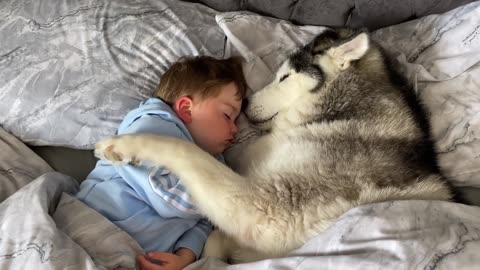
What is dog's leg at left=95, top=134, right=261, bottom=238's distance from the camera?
1.82 meters

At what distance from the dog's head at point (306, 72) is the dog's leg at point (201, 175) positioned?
1.79ft

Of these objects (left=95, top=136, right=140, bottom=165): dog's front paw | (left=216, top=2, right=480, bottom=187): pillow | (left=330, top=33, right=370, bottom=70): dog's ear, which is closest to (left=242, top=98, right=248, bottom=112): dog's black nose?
(left=216, top=2, right=480, bottom=187): pillow

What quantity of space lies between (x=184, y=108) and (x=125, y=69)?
467mm

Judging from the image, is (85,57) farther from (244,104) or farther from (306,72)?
(306,72)

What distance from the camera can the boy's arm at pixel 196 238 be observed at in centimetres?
197

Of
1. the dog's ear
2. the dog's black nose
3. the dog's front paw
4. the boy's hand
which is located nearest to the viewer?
the boy's hand

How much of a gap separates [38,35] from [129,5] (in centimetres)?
50

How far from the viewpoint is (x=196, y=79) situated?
2275 millimetres

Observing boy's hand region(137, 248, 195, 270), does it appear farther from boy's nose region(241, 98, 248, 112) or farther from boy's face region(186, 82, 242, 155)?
boy's nose region(241, 98, 248, 112)

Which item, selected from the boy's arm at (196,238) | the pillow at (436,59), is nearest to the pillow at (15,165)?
the boy's arm at (196,238)

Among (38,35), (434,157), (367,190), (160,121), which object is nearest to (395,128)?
(434,157)

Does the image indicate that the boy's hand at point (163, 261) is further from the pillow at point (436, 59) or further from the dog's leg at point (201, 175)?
the pillow at point (436, 59)

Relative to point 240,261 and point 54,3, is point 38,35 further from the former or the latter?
point 240,261

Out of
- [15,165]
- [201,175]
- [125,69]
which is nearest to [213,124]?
[201,175]
